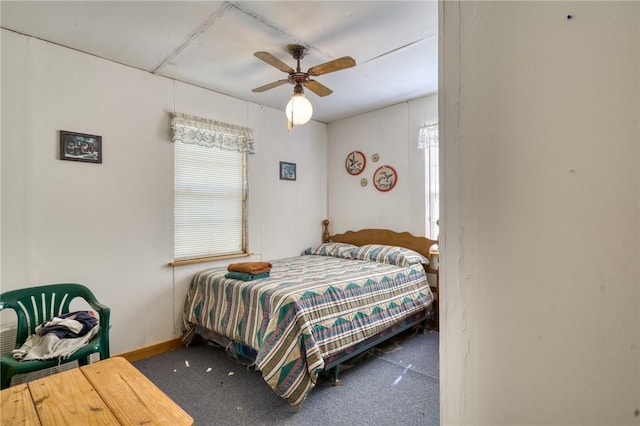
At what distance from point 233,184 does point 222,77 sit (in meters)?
1.10

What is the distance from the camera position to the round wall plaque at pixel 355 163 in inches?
165

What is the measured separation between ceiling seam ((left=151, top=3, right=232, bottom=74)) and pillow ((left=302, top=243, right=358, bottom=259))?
103 inches

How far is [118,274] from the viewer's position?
8.78 feet

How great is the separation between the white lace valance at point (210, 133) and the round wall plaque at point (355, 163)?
4.51 ft

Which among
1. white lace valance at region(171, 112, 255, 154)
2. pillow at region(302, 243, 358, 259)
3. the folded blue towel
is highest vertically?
white lace valance at region(171, 112, 255, 154)

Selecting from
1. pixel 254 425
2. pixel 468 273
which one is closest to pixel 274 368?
pixel 254 425

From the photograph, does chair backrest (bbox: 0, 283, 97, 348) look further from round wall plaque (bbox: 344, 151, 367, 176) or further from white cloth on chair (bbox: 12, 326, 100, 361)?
round wall plaque (bbox: 344, 151, 367, 176)

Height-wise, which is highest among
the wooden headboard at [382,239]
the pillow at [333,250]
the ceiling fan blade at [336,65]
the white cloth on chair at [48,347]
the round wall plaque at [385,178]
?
the ceiling fan blade at [336,65]

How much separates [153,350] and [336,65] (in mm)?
2884

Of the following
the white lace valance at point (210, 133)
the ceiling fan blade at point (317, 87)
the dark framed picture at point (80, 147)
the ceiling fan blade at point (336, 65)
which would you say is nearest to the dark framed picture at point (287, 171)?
the white lace valance at point (210, 133)

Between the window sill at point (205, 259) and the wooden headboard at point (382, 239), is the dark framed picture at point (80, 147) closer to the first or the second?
the window sill at point (205, 259)

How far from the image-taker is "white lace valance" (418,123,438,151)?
3471 millimetres

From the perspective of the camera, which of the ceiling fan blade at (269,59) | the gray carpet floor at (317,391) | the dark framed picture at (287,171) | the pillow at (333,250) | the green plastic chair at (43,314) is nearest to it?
the green plastic chair at (43,314)

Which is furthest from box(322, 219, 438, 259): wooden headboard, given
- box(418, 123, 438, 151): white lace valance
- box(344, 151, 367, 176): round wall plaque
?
box(418, 123, 438, 151): white lace valance
